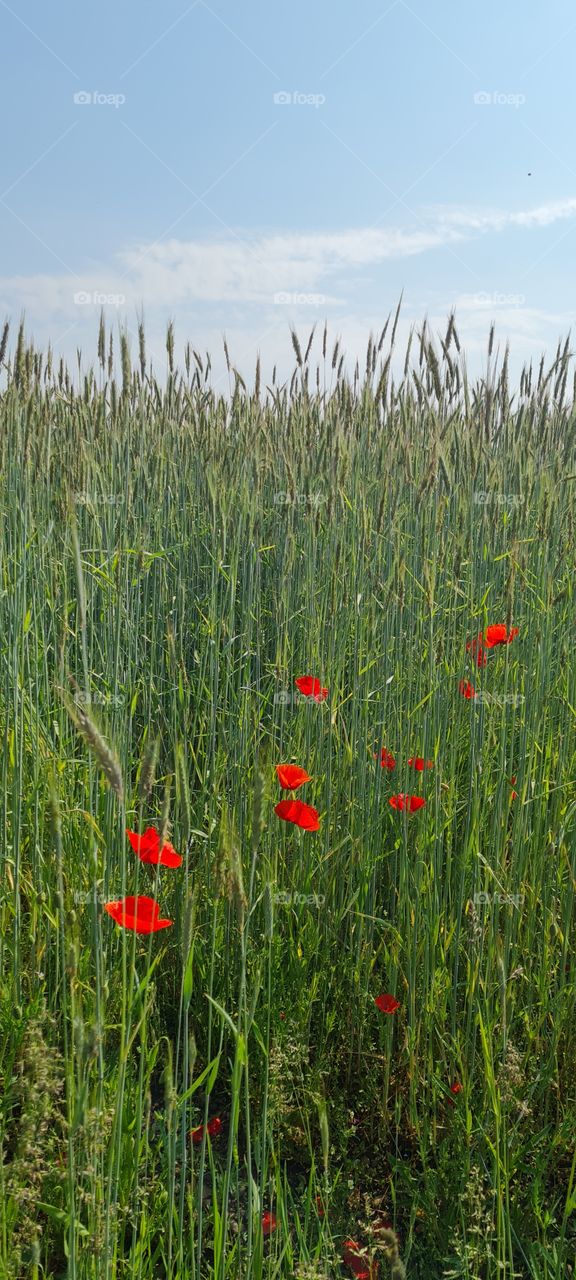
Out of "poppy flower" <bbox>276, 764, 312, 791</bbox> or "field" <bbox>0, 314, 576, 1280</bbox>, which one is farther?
"poppy flower" <bbox>276, 764, 312, 791</bbox>

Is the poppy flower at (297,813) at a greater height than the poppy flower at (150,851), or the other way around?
the poppy flower at (150,851)

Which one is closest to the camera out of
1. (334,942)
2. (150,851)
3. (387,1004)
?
(150,851)

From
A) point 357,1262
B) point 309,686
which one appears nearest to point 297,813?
point 309,686

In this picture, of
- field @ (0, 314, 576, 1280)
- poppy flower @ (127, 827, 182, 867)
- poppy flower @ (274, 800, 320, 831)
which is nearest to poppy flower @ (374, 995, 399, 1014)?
→ field @ (0, 314, 576, 1280)

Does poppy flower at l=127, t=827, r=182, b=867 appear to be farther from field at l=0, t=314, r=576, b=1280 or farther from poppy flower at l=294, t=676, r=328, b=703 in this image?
poppy flower at l=294, t=676, r=328, b=703

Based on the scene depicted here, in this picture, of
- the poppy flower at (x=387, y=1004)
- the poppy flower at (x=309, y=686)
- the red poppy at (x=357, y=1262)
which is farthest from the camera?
the poppy flower at (x=309, y=686)

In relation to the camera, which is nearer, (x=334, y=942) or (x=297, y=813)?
(x=297, y=813)

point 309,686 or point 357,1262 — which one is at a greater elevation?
point 309,686

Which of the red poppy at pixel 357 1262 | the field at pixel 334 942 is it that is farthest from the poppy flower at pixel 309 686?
the red poppy at pixel 357 1262

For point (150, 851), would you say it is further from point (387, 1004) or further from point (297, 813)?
point (387, 1004)

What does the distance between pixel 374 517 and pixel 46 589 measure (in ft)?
2.43

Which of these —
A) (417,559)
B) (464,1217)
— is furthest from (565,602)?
(464,1217)

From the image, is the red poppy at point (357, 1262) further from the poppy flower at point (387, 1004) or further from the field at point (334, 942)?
the poppy flower at point (387, 1004)

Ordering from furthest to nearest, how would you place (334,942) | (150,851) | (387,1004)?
(334,942)
(387,1004)
(150,851)
